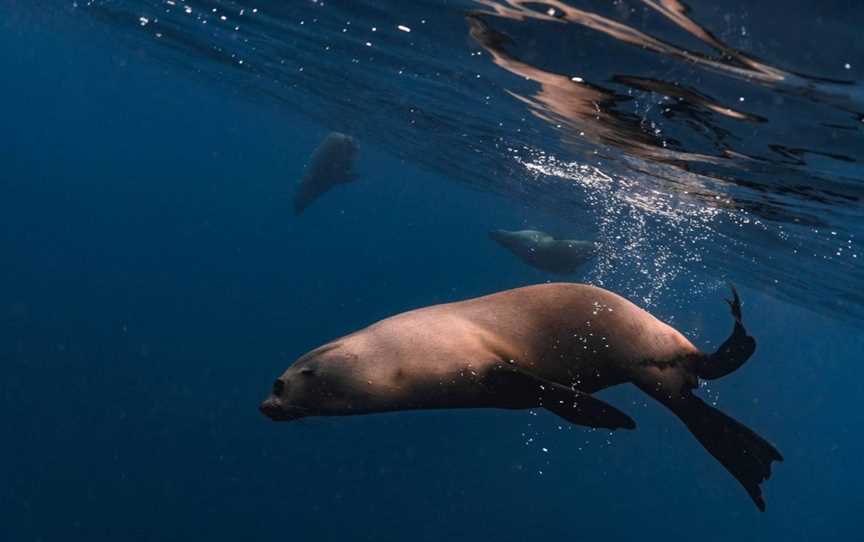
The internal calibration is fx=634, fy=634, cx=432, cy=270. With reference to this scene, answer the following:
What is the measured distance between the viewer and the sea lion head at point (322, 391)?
394cm

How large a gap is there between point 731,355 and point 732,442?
66 centimetres

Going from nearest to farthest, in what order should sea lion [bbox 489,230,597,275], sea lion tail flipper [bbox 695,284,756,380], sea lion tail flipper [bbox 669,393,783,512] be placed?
1. sea lion tail flipper [bbox 669,393,783,512]
2. sea lion tail flipper [bbox 695,284,756,380]
3. sea lion [bbox 489,230,597,275]

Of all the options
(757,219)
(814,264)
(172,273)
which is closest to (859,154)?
(757,219)

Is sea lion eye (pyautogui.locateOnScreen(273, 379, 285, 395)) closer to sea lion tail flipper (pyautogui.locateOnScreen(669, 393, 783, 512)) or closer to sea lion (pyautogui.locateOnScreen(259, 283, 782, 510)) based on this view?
sea lion (pyautogui.locateOnScreen(259, 283, 782, 510))

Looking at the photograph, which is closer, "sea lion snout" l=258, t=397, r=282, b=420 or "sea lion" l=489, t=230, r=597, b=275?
"sea lion snout" l=258, t=397, r=282, b=420

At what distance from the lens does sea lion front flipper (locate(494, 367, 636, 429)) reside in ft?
12.3

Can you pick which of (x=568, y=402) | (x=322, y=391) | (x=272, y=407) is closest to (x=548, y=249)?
(x=568, y=402)

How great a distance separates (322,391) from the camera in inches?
156

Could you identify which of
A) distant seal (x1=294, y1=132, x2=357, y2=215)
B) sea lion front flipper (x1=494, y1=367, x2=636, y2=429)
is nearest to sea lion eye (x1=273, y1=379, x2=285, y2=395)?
sea lion front flipper (x1=494, y1=367, x2=636, y2=429)

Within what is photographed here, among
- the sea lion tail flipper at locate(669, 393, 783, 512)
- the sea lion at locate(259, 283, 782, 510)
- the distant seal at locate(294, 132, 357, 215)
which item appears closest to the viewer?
the sea lion at locate(259, 283, 782, 510)

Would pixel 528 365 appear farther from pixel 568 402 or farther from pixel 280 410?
pixel 280 410

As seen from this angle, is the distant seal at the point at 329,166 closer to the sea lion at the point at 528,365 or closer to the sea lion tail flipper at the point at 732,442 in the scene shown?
the sea lion at the point at 528,365

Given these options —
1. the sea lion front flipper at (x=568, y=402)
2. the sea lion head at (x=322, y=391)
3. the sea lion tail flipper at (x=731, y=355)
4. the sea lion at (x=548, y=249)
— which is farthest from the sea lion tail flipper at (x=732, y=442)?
the sea lion at (x=548, y=249)

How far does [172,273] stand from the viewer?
189ft
